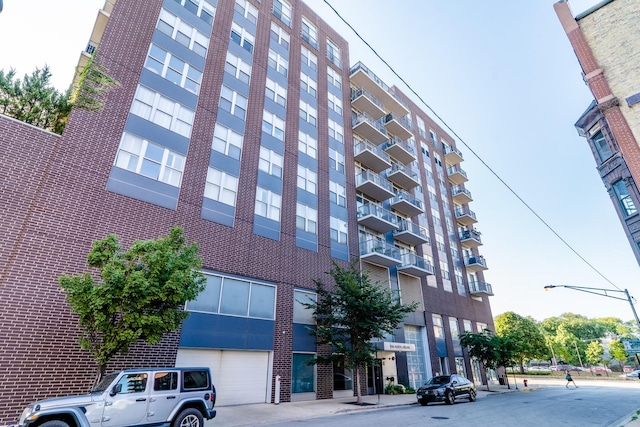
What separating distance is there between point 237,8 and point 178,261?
2097cm

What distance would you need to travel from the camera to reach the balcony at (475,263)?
37625 mm

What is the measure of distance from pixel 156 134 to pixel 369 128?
18624 mm

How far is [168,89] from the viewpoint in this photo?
1744 centimetres

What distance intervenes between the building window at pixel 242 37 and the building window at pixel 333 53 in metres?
9.51

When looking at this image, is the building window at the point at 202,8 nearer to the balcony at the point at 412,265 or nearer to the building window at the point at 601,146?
the balcony at the point at 412,265

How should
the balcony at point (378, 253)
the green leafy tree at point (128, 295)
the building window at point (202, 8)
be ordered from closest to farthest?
the green leafy tree at point (128, 295), the building window at point (202, 8), the balcony at point (378, 253)

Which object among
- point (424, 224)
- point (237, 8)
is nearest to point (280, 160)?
point (237, 8)

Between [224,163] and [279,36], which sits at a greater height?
[279,36]

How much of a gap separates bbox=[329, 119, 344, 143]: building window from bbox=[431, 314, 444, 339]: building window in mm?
17818

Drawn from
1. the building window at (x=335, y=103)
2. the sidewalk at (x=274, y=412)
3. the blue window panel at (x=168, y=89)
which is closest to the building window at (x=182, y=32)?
the blue window panel at (x=168, y=89)

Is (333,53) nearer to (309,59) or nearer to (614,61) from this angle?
(309,59)

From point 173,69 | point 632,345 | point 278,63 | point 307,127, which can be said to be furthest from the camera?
point 307,127

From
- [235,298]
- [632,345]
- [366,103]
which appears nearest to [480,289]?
[632,345]

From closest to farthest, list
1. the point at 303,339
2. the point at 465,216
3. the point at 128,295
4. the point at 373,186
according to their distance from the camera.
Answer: the point at 128,295 < the point at 303,339 < the point at 373,186 < the point at 465,216
